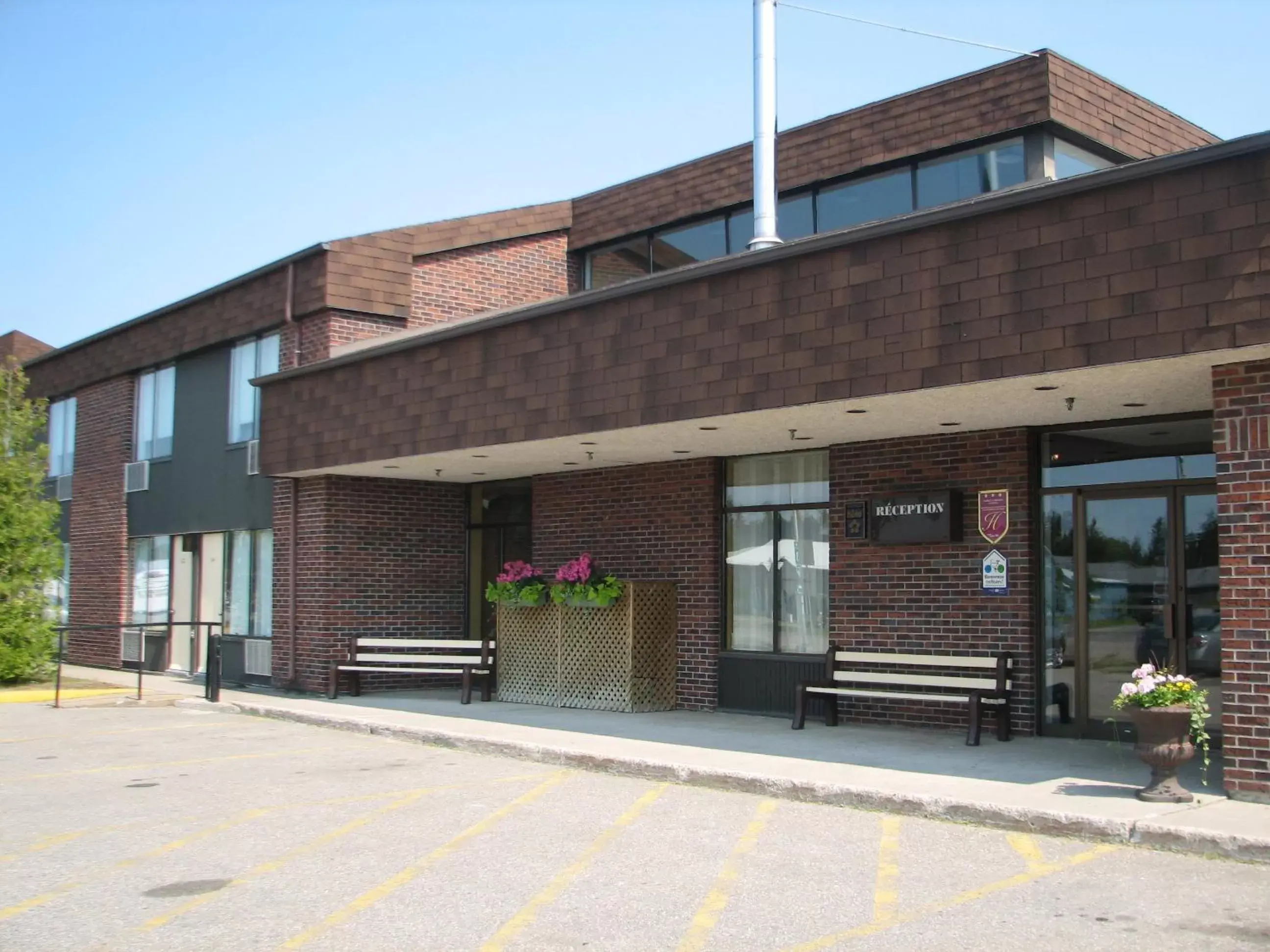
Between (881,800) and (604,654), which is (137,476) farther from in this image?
(881,800)

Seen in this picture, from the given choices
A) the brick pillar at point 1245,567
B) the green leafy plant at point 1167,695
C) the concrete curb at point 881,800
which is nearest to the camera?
the concrete curb at point 881,800

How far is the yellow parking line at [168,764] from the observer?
1104cm

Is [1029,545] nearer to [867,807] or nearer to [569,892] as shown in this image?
[867,807]

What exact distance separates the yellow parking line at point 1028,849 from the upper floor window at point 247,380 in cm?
1362

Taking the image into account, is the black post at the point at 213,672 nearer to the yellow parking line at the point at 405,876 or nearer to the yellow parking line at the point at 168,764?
the yellow parking line at the point at 168,764

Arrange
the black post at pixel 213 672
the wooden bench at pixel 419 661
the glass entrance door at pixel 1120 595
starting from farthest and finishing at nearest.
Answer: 1. the black post at pixel 213 672
2. the wooden bench at pixel 419 661
3. the glass entrance door at pixel 1120 595

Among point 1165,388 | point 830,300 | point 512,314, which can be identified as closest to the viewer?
point 1165,388

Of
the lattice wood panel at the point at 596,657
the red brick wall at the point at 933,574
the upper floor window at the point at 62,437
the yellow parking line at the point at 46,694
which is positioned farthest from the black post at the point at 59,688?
the red brick wall at the point at 933,574

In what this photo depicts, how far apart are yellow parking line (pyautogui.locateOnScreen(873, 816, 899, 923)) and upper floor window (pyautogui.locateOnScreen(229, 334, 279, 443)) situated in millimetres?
12952

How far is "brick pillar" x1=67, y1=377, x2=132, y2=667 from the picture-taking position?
75.6ft

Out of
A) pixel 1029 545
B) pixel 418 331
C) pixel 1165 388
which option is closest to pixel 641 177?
pixel 418 331

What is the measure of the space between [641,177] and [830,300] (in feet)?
29.9

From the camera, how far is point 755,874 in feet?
23.8

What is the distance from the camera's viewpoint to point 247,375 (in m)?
19.7
